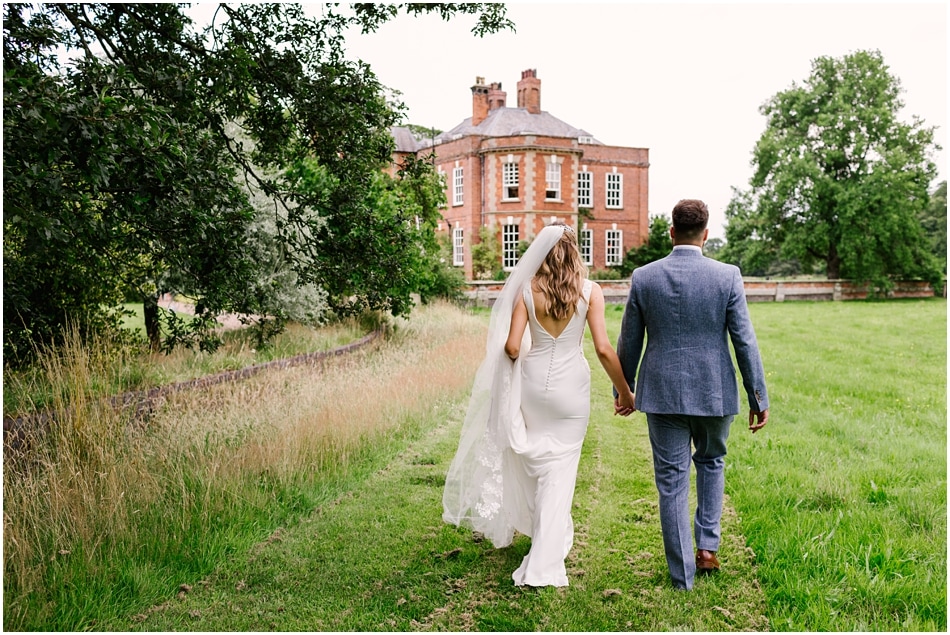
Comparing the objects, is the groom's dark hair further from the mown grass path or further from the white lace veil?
the mown grass path

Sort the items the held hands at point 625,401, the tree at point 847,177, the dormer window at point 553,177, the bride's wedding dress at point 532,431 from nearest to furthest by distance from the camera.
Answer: the bride's wedding dress at point 532,431
the held hands at point 625,401
the tree at point 847,177
the dormer window at point 553,177

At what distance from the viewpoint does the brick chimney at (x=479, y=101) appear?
43.5 meters

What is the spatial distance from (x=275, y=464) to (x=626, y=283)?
97.8 feet

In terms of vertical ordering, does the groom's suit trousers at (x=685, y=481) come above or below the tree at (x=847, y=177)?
below

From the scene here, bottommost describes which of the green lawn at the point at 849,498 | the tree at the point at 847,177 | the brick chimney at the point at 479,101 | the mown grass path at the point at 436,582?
the mown grass path at the point at 436,582

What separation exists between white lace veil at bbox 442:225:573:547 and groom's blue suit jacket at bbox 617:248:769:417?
77cm

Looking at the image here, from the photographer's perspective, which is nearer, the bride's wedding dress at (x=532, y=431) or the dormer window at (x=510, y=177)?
the bride's wedding dress at (x=532, y=431)

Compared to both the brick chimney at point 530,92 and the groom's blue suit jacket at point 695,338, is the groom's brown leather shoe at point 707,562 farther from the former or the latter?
the brick chimney at point 530,92

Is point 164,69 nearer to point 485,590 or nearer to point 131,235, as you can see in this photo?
point 131,235

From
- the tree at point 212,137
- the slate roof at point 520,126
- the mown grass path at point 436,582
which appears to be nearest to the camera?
the mown grass path at point 436,582

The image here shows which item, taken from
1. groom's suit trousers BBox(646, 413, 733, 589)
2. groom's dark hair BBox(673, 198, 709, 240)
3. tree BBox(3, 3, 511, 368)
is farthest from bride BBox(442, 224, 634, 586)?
tree BBox(3, 3, 511, 368)

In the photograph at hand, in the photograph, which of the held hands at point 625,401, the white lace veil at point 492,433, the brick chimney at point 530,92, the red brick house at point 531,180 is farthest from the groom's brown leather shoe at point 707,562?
the brick chimney at point 530,92

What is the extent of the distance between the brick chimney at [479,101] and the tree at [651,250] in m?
12.5

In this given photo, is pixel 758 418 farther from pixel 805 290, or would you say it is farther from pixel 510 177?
pixel 510 177
